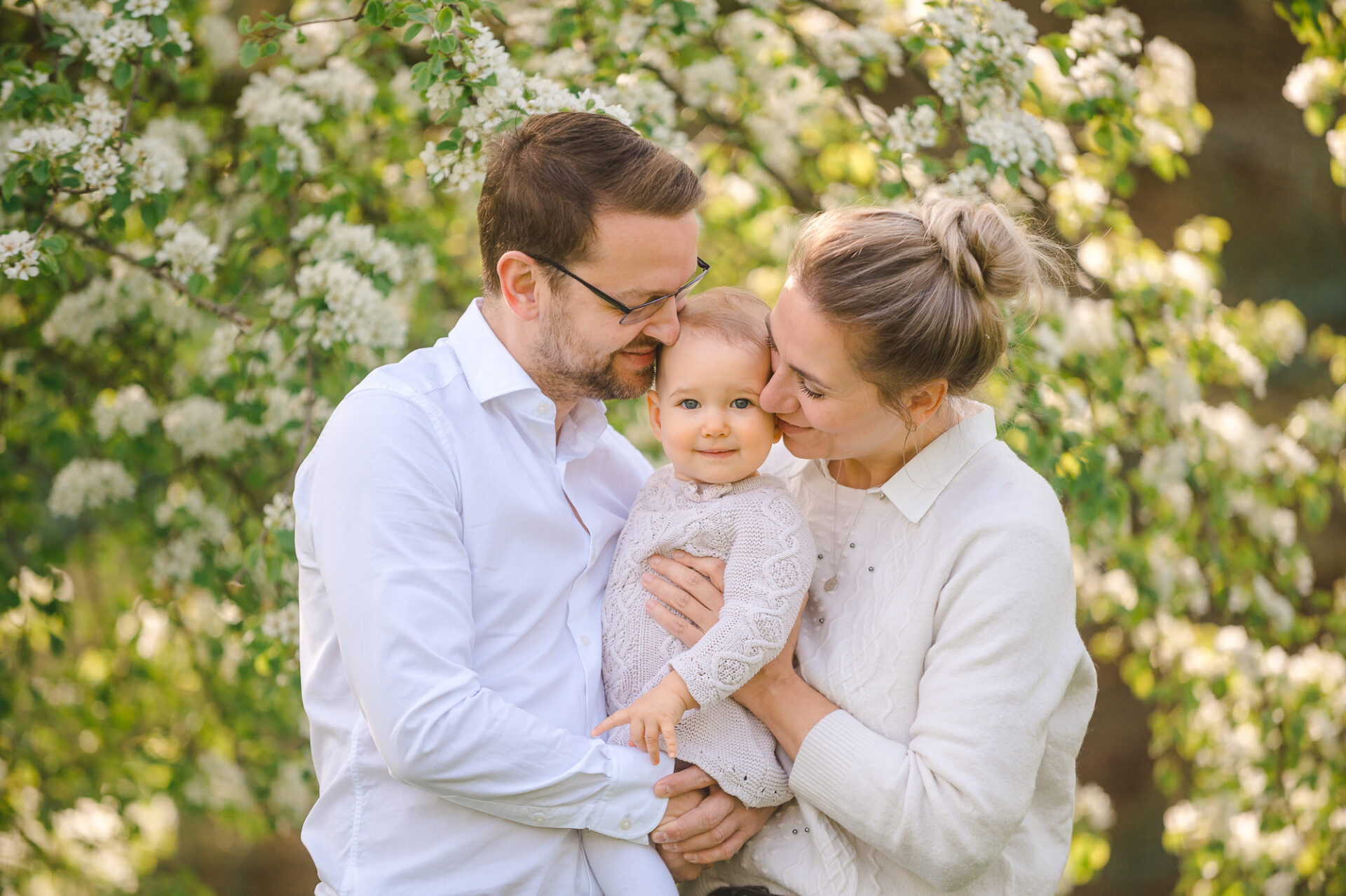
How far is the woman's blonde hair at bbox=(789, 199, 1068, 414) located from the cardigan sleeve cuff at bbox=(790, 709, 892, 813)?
59 cm

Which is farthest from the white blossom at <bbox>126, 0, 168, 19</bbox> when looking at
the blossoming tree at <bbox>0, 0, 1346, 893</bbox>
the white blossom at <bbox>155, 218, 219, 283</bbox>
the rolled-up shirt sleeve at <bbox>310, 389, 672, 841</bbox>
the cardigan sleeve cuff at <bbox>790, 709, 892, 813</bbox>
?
the cardigan sleeve cuff at <bbox>790, 709, 892, 813</bbox>

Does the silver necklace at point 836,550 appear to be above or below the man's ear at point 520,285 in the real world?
below

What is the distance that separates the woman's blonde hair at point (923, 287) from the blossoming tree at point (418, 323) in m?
0.34

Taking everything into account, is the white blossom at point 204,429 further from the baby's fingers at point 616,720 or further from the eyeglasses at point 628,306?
the baby's fingers at point 616,720

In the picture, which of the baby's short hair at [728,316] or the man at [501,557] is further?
the baby's short hair at [728,316]

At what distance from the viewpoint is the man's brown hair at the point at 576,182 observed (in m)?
Answer: 1.92

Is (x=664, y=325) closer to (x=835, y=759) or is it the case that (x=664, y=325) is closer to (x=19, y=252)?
(x=835, y=759)

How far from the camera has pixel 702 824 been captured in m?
1.84

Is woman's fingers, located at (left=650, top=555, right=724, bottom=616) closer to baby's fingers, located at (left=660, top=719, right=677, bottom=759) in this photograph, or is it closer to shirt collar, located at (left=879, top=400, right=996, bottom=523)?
baby's fingers, located at (left=660, top=719, right=677, bottom=759)

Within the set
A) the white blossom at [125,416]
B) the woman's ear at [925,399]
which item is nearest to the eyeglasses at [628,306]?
the woman's ear at [925,399]

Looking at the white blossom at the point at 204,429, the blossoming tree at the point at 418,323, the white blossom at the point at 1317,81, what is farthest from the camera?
the white blossom at the point at 1317,81

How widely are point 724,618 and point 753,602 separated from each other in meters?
0.06

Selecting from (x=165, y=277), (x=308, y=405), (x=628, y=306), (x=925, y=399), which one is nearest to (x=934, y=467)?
(x=925, y=399)

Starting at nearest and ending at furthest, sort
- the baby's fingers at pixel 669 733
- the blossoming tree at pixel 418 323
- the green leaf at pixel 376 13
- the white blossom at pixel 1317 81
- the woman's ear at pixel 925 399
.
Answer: the baby's fingers at pixel 669 733, the woman's ear at pixel 925 399, the green leaf at pixel 376 13, the blossoming tree at pixel 418 323, the white blossom at pixel 1317 81
